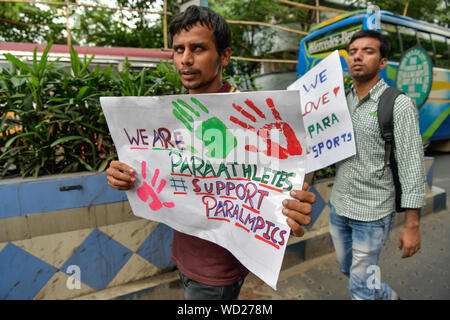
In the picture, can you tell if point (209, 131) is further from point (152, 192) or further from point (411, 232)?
point (411, 232)

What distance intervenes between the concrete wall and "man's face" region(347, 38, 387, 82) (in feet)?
5.89

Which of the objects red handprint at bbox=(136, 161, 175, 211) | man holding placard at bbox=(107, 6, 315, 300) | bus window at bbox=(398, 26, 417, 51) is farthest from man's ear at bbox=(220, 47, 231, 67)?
bus window at bbox=(398, 26, 417, 51)

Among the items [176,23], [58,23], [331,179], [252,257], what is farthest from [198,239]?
[58,23]

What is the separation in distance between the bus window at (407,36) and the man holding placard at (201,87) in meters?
6.90

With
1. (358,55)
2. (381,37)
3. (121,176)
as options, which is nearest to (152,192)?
(121,176)

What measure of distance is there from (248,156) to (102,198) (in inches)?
56.4

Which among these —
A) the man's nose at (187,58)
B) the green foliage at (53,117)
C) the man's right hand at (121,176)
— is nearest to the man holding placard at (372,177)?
the man's nose at (187,58)

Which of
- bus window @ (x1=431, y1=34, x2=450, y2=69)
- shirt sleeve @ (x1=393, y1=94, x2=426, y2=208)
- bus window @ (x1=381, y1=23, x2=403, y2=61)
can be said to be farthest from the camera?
bus window @ (x1=431, y1=34, x2=450, y2=69)

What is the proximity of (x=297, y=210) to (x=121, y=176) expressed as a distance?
74 cm

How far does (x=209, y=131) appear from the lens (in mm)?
1131

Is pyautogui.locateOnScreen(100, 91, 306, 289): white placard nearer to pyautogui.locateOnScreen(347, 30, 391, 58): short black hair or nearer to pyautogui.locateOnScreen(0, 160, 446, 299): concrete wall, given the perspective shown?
pyautogui.locateOnScreen(0, 160, 446, 299): concrete wall

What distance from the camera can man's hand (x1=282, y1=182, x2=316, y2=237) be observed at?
98 cm

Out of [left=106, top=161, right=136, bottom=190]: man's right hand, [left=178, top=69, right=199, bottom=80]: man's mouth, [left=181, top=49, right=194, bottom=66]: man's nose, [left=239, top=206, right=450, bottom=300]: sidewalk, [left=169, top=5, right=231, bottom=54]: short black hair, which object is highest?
[left=169, top=5, right=231, bottom=54]: short black hair

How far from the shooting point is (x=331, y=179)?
125 inches
